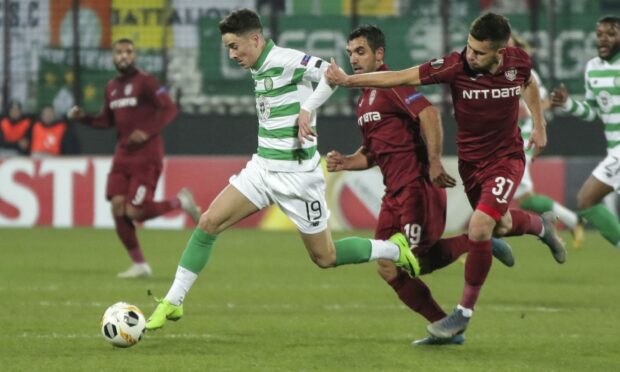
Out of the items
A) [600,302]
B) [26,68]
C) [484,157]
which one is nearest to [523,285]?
[600,302]

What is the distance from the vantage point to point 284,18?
19547 mm

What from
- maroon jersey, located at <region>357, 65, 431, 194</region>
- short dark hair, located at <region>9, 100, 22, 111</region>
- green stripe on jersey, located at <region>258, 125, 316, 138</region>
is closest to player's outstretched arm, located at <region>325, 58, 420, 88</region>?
green stripe on jersey, located at <region>258, 125, 316, 138</region>

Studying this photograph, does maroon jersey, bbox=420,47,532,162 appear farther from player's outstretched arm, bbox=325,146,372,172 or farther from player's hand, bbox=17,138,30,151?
player's hand, bbox=17,138,30,151

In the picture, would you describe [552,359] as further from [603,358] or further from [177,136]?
[177,136]

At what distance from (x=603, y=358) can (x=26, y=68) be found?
13.2 m

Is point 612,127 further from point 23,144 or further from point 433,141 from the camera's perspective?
point 23,144

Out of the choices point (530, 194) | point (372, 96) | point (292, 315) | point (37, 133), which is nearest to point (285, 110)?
point (372, 96)

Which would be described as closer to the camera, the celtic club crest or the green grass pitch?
the green grass pitch

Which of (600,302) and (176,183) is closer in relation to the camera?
(600,302)

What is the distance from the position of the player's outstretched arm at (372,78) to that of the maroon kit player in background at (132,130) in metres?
5.18

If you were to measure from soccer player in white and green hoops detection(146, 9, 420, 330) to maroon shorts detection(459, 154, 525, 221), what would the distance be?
596mm

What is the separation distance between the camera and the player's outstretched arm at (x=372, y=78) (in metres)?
8.13

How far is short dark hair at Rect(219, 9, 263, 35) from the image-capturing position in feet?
28.0

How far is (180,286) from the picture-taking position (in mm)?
8523
